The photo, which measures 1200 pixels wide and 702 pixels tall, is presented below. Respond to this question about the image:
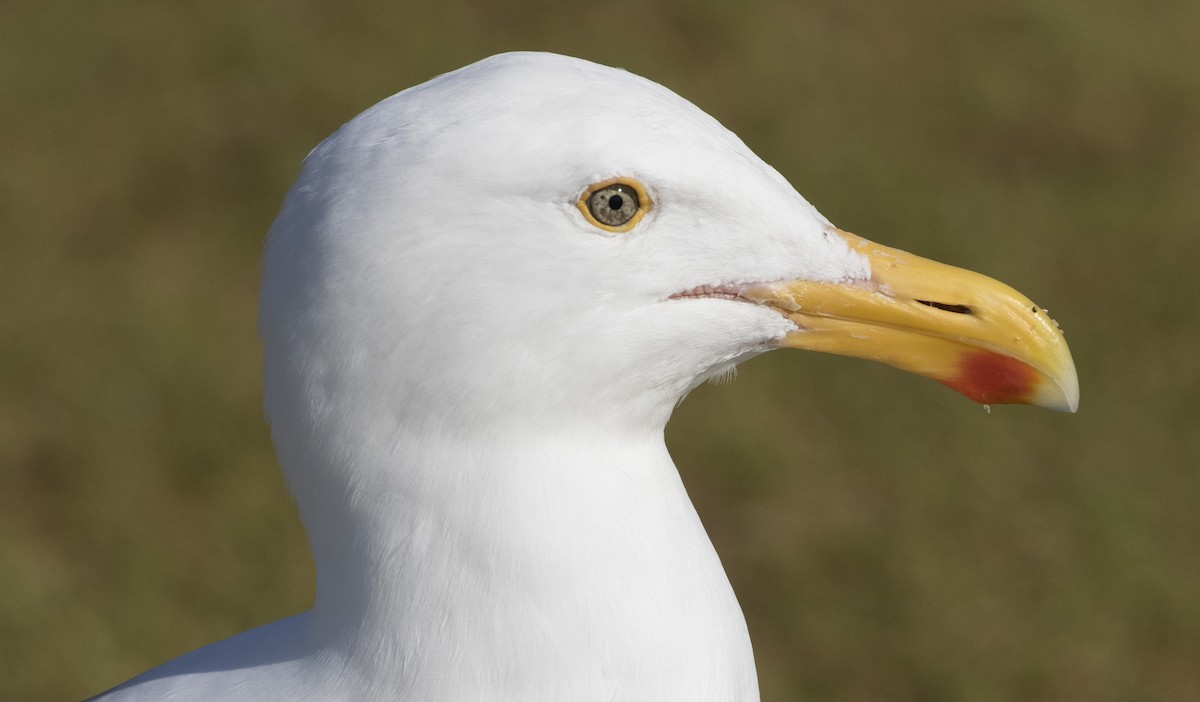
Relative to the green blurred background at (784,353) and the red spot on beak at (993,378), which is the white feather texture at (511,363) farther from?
the green blurred background at (784,353)

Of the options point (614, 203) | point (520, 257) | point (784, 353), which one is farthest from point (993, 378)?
point (784, 353)

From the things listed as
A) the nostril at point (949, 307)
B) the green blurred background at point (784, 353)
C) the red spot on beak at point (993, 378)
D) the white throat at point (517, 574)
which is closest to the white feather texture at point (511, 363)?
the white throat at point (517, 574)

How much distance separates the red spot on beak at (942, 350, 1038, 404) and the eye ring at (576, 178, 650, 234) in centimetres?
64

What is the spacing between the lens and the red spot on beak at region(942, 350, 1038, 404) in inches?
93.2

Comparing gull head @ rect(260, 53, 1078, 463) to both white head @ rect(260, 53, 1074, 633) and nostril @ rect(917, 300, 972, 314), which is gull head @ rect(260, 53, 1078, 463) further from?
nostril @ rect(917, 300, 972, 314)

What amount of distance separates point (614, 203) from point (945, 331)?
621 mm

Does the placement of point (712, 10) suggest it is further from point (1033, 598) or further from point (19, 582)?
point (19, 582)

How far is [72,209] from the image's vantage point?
6.79 metres

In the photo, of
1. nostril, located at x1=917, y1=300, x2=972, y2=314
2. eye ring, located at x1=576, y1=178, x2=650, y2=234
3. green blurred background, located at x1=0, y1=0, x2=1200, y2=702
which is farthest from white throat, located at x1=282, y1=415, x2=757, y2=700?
green blurred background, located at x1=0, y1=0, x2=1200, y2=702

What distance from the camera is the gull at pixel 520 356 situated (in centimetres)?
207

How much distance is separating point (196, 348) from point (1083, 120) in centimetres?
459

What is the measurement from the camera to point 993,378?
2391mm

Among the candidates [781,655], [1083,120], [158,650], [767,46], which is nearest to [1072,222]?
[1083,120]

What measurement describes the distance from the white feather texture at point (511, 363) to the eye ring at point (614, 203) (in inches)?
0.6
